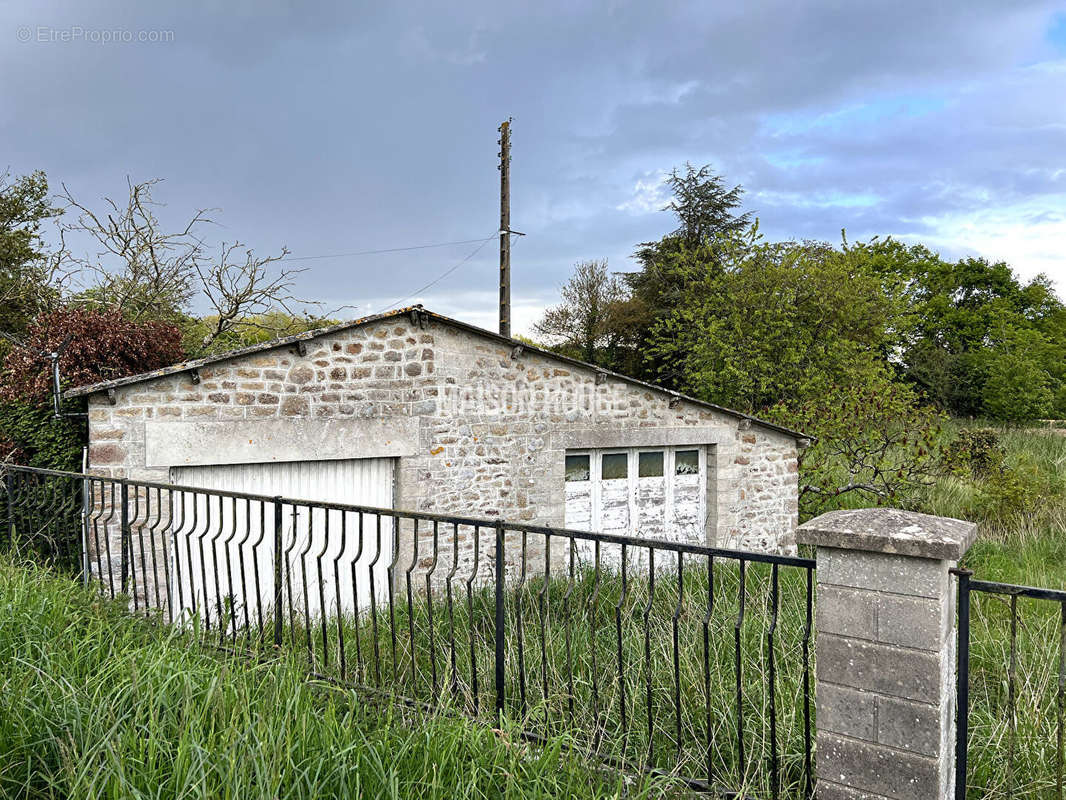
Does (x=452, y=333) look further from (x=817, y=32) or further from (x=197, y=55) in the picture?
(x=197, y=55)

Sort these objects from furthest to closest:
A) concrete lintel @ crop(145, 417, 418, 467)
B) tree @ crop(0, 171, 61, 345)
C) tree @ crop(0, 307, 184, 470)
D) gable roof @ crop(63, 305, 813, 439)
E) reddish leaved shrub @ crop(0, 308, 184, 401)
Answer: tree @ crop(0, 171, 61, 345) < reddish leaved shrub @ crop(0, 308, 184, 401) < tree @ crop(0, 307, 184, 470) < concrete lintel @ crop(145, 417, 418, 467) < gable roof @ crop(63, 305, 813, 439)

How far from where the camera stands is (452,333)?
320 inches

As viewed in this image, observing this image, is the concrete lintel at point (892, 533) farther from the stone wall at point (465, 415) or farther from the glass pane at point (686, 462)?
the glass pane at point (686, 462)

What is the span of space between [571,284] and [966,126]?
1463 cm

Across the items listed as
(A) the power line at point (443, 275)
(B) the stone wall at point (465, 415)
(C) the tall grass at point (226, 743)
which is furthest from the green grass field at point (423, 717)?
(A) the power line at point (443, 275)

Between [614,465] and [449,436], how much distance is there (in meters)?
2.60

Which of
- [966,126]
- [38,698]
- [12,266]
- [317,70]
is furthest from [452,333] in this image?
[12,266]

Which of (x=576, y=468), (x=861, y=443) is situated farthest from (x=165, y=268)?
(x=861, y=443)

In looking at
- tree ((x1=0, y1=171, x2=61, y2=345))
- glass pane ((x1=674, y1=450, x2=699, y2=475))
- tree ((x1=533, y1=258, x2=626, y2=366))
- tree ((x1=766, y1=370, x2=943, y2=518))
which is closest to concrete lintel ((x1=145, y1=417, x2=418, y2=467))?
glass pane ((x1=674, y1=450, x2=699, y2=475))

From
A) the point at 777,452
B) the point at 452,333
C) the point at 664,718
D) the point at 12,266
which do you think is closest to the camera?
the point at 664,718

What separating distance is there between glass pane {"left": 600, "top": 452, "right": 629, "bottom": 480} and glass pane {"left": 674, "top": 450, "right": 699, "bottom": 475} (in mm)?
868

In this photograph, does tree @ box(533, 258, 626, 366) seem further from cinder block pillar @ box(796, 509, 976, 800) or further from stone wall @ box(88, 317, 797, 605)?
cinder block pillar @ box(796, 509, 976, 800)

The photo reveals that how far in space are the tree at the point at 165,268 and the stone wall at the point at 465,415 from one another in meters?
5.79

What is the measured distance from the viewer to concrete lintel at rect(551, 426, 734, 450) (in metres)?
9.02
